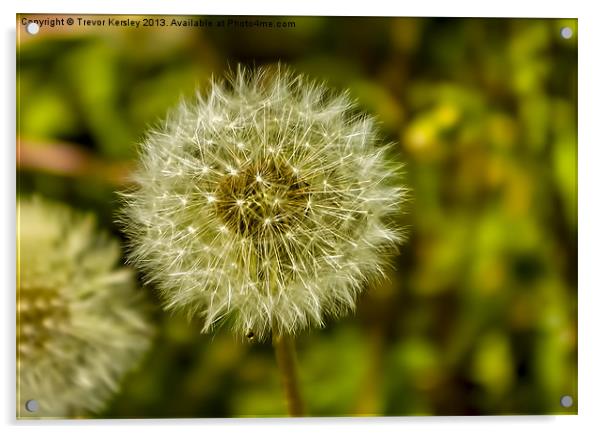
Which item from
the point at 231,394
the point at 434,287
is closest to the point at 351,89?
the point at 434,287

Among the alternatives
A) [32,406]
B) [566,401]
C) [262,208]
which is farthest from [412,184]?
[32,406]

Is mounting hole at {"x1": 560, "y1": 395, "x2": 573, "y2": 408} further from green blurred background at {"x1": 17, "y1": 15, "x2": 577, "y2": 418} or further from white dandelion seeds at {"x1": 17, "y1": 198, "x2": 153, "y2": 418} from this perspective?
white dandelion seeds at {"x1": 17, "y1": 198, "x2": 153, "y2": 418}

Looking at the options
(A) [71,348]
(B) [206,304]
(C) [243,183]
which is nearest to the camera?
(C) [243,183]

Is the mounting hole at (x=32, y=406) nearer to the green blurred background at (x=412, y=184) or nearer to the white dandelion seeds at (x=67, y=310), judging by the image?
the white dandelion seeds at (x=67, y=310)

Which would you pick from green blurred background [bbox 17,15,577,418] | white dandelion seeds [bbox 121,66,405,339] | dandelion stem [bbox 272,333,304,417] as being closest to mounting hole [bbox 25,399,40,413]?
green blurred background [bbox 17,15,577,418]

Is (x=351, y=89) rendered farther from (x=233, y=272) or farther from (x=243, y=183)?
(x=233, y=272)
